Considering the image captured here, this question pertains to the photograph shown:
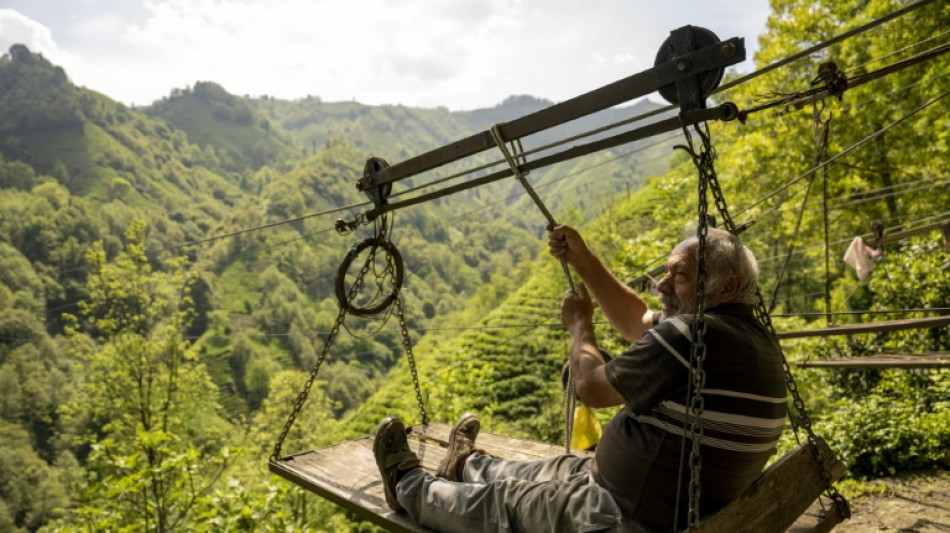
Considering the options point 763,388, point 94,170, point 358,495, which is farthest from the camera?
point 94,170

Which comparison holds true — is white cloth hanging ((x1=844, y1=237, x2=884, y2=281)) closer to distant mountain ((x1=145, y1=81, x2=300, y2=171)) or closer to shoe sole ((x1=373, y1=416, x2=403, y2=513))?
shoe sole ((x1=373, y1=416, x2=403, y2=513))

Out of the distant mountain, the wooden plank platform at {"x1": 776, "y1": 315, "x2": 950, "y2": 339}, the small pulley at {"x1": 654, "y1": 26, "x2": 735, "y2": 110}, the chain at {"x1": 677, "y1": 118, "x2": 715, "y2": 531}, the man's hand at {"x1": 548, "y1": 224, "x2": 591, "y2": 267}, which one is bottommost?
the wooden plank platform at {"x1": 776, "y1": 315, "x2": 950, "y2": 339}

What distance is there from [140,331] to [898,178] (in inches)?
832

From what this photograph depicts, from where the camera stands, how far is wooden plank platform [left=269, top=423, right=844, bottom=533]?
7.11 feet

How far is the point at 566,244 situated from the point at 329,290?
113m

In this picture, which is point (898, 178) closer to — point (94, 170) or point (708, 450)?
point (708, 450)

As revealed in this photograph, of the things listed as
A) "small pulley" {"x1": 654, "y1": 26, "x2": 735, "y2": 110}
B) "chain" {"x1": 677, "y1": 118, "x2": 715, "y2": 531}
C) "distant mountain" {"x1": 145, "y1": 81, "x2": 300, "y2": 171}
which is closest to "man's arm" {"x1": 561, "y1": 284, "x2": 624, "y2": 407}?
"chain" {"x1": 677, "y1": 118, "x2": 715, "y2": 531}

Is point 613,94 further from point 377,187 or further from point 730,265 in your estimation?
point 377,187

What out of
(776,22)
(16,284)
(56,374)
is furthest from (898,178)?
(16,284)

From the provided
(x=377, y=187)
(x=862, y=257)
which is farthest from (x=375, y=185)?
(x=862, y=257)

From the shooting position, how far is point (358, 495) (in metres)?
3.07

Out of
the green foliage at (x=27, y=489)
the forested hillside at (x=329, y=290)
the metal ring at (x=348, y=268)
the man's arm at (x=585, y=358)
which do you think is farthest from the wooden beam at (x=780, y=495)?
the green foliage at (x=27, y=489)

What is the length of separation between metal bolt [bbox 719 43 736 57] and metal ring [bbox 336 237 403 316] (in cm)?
215

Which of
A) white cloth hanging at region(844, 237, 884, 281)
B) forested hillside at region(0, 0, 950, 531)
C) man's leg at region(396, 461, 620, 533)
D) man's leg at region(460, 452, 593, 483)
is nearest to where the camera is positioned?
man's leg at region(396, 461, 620, 533)
